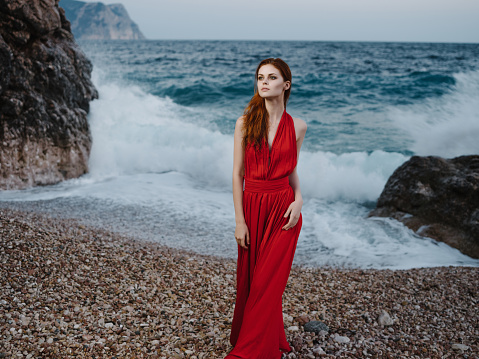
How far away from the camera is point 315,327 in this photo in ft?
11.6

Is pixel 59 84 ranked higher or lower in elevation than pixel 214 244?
higher

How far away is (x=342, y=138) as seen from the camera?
13.9 meters

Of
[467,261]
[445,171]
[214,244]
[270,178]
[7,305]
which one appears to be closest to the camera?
[270,178]

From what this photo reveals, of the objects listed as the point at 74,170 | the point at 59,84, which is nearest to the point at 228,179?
the point at 74,170

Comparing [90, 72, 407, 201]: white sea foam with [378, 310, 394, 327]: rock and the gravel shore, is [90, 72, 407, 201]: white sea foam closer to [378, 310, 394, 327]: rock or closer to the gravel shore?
the gravel shore

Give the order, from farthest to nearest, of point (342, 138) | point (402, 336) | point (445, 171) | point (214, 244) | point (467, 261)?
point (342, 138), point (445, 171), point (214, 244), point (467, 261), point (402, 336)

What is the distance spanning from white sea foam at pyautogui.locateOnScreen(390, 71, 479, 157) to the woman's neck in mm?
11513

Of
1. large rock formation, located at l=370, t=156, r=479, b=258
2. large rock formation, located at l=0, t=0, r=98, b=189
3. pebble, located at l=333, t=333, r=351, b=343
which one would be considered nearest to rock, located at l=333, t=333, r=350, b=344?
pebble, located at l=333, t=333, r=351, b=343

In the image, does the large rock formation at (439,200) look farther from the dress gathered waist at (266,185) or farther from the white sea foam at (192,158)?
the dress gathered waist at (266,185)

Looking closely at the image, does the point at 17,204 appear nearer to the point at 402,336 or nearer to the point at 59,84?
the point at 59,84

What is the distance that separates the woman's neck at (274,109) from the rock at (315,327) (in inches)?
79.9

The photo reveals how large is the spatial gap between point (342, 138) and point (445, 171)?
7081 mm

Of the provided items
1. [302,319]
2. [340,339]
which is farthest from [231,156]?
[340,339]

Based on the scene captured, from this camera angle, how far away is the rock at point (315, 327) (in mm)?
3523
